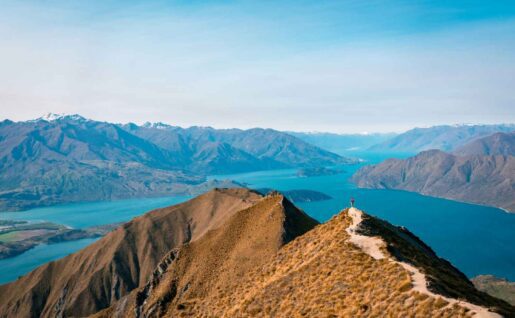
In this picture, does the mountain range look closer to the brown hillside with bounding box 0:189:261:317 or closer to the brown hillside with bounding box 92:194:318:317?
the brown hillside with bounding box 92:194:318:317

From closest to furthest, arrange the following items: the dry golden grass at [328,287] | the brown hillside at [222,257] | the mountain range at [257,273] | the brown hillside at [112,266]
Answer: the dry golden grass at [328,287] < the mountain range at [257,273] < the brown hillside at [222,257] < the brown hillside at [112,266]

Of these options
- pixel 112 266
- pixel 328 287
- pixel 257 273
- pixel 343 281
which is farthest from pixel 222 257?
pixel 112 266

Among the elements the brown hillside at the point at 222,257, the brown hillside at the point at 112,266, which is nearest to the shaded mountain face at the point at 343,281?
the brown hillside at the point at 222,257

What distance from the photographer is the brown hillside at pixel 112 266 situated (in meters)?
174

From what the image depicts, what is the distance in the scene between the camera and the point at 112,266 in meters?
181

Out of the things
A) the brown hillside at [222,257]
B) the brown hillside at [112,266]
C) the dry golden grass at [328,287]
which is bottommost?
the brown hillside at [112,266]

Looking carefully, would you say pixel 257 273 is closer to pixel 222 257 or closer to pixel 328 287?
pixel 328 287

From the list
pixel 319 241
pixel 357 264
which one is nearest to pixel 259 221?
pixel 319 241

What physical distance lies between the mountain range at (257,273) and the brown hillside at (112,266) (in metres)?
0.47

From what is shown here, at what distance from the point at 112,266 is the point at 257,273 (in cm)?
14949

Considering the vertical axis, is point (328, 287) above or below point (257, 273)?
above

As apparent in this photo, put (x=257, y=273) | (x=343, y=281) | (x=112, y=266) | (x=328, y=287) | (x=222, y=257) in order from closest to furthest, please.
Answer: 1. (x=343, y=281)
2. (x=328, y=287)
3. (x=257, y=273)
4. (x=222, y=257)
5. (x=112, y=266)

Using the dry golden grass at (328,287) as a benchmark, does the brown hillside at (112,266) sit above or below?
below

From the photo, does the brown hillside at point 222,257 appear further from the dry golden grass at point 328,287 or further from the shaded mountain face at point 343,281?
the dry golden grass at point 328,287
